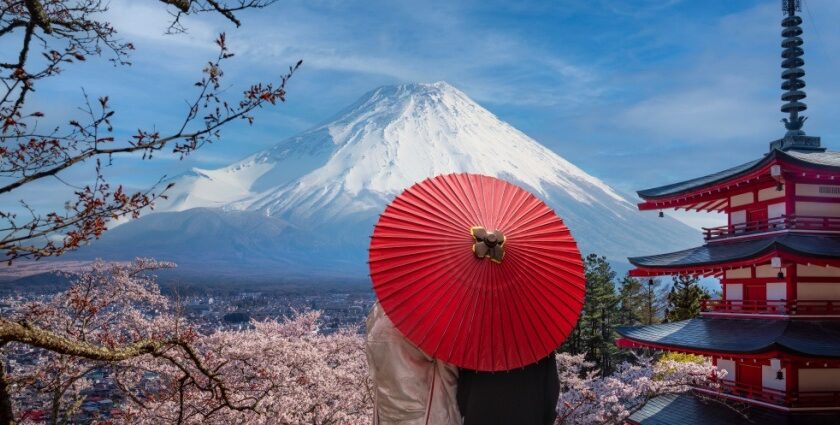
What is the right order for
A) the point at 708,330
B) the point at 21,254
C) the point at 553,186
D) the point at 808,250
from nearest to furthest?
the point at 21,254
the point at 808,250
the point at 708,330
the point at 553,186

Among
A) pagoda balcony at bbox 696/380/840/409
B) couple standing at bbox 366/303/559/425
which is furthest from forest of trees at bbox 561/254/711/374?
couple standing at bbox 366/303/559/425

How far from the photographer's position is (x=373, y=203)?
6855 inches

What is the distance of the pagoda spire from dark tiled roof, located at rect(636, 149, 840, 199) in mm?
446

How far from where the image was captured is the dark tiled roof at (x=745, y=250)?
10.2m

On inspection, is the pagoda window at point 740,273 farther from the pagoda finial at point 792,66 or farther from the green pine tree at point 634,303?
the green pine tree at point 634,303

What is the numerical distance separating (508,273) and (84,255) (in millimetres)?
152187

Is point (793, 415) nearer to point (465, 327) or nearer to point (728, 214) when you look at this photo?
point (728, 214)

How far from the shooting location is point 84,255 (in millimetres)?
138625

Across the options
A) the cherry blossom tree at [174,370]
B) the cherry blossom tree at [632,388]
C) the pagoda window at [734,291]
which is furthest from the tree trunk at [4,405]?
the pagoda window at [734,291]

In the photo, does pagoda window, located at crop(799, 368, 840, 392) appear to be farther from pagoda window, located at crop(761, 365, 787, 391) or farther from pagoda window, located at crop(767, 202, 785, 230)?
pagoda window, located at crop(767, 202, 785, 230)

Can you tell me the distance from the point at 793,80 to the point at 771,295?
479 cm

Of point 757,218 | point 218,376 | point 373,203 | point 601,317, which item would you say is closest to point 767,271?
point 757,218

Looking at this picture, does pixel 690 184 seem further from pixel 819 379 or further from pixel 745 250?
pixel 819 379

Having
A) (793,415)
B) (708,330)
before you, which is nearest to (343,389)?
(708,330)
